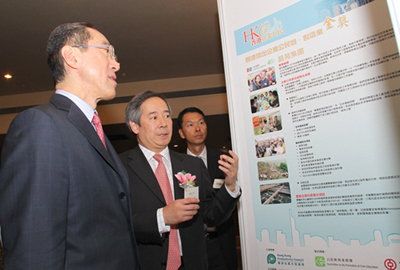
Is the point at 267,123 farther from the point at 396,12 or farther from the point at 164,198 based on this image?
the point at 396,12

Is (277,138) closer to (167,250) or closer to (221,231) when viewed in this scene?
(167,250)

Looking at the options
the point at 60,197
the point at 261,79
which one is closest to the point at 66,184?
the point at 60,197

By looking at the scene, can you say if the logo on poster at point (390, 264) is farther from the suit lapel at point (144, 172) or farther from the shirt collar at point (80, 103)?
the shirt collar at point (80, 103)

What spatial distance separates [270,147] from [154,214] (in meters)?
0.71

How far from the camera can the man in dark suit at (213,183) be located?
2684 mm

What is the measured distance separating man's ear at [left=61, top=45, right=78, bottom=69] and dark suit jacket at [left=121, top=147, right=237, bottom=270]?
764 mm

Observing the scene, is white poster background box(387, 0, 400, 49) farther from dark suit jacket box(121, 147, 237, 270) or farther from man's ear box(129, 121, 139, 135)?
man's ear box(129, 121, 139, 135)

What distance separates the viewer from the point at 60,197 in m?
1.18

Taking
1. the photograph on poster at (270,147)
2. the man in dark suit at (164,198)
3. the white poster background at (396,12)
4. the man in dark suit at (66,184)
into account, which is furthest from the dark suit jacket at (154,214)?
the white poster background at (396,12)

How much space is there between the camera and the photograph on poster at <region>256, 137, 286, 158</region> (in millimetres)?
1700

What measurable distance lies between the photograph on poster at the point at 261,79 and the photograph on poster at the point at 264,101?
4 centimetres

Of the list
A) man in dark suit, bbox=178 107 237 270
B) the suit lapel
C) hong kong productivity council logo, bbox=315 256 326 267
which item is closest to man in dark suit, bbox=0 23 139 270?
the suit lapel

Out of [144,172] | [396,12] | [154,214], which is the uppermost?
[396,12]

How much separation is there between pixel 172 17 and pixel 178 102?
2.64 metres
